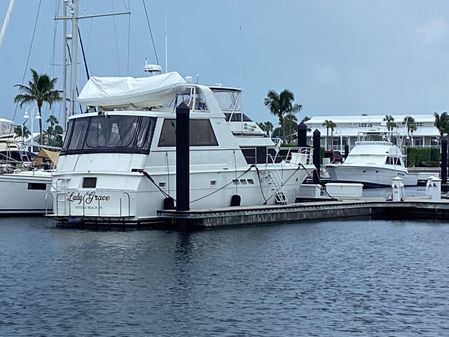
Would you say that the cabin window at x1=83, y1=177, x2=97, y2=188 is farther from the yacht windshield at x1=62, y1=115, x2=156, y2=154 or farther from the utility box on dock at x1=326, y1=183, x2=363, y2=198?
the utility box on dock at x1=326, y1=183, x2=363, y2=198

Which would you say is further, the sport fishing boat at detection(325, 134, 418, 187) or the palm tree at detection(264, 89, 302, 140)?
the palm tree at detection(264, 89, 302, 140)

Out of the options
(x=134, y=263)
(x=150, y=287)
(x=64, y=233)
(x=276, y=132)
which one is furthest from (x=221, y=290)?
(x=276, y=132)

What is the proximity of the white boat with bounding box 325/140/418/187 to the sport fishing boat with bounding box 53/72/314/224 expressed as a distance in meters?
28.0

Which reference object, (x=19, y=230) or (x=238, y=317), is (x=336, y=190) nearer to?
(x=19, y=230)

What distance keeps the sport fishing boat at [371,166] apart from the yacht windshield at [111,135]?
33749 millimetres

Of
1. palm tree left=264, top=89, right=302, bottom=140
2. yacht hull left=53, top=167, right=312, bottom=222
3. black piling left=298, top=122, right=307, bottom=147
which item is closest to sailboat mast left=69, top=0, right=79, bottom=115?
yacht hull left=53, top=167, right=312, bottom=222

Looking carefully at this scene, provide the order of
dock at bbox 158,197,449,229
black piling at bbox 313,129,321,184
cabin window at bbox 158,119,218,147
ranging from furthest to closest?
black piling at bbox 313,129,321,184 → cabin window at bbox 158,119,218,147 → dock at bbox 158,197,449,229

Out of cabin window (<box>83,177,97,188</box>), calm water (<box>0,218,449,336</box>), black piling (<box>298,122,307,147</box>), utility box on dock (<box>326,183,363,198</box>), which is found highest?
black piling (<box>298,122,307,147</box>)

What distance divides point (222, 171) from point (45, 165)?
43.9 feet

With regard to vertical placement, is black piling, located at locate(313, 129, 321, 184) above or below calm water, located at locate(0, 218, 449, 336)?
above

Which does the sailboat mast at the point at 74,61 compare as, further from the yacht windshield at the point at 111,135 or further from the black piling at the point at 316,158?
the black piling at the point at 316,158

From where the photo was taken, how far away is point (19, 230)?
3375 cm

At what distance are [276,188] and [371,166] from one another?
28184 millimetres

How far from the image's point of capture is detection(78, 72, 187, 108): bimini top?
114 ft
